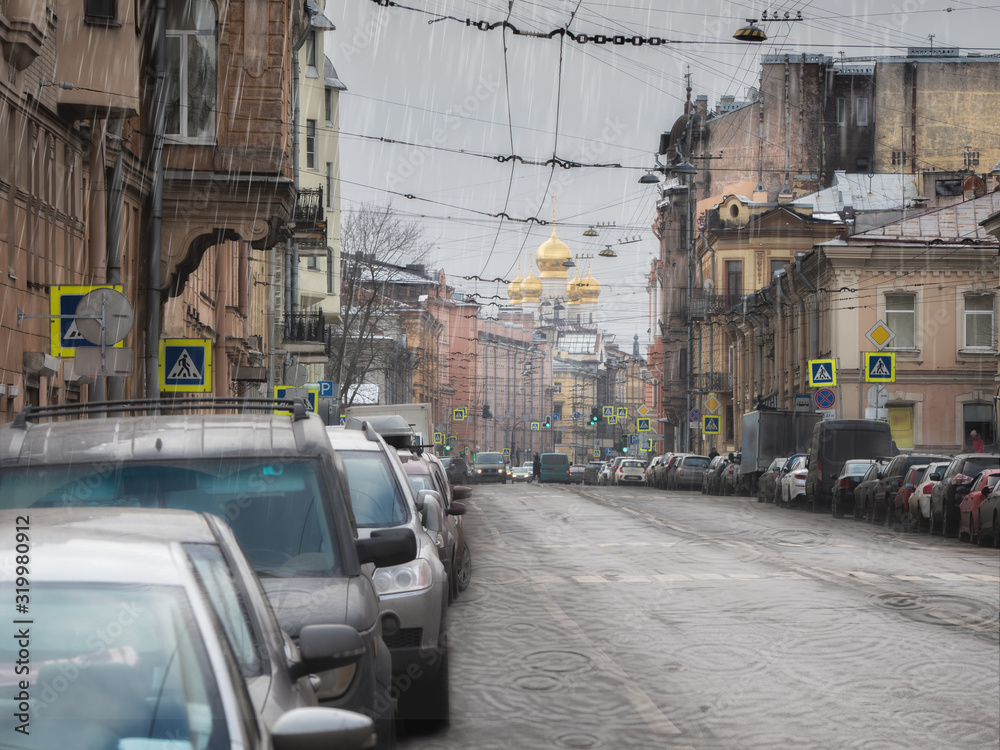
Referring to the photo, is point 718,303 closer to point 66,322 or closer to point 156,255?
point 156,255

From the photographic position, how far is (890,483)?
3122cm

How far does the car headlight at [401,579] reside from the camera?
27.2 ft

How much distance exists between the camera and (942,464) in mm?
28562

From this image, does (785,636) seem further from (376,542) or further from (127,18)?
(127,18)

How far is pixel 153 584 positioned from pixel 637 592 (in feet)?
41.0

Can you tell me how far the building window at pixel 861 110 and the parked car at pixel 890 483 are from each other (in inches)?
1614

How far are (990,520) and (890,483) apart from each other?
764cm

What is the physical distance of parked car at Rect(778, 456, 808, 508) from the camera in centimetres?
3853

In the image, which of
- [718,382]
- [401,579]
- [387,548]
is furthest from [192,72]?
[718,382]

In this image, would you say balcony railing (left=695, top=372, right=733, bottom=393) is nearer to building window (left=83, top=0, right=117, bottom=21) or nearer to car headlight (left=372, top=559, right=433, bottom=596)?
building window (left=83, top=0, right=117, bottom=21)

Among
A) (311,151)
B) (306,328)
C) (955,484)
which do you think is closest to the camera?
(955,484)

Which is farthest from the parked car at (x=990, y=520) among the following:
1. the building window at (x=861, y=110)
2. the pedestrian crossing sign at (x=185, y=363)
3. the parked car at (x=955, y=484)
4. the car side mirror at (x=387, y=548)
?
the building window at (x=861, y=110)

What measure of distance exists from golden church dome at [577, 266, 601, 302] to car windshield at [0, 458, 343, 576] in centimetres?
17660

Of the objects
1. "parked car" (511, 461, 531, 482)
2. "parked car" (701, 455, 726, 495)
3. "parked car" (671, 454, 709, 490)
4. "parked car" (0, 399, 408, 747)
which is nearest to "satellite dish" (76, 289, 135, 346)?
"parked car" (0, 399, 408, 747)
